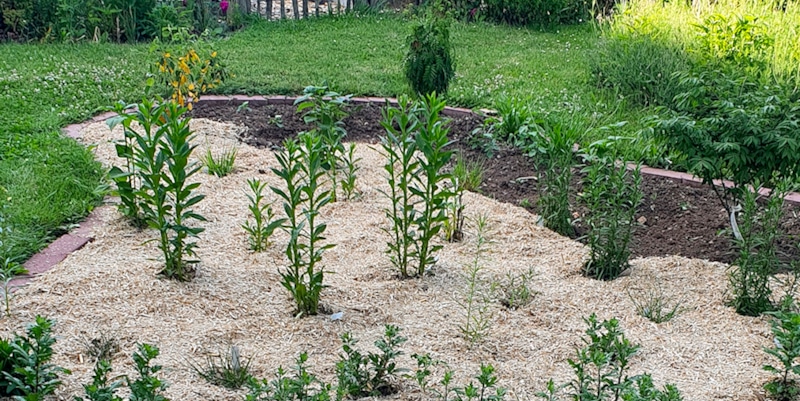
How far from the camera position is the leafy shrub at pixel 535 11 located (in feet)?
40.5

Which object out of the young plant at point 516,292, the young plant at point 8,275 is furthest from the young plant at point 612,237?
the young plant at point 8,275

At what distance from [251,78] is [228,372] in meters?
5.39

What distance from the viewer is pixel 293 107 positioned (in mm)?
7613

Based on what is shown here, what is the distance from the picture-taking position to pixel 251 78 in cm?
851

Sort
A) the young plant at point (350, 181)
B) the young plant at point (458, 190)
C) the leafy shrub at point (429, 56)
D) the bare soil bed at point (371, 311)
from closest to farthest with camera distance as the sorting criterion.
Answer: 1. the bare soil bed at point (371, 311)
2. the young plant at point (458, 190)
3. the young plant at point (350, 181)
4. the leafy shrub at point (429, 56)

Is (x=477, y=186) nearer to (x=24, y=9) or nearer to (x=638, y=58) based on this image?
(x=638, y=58)

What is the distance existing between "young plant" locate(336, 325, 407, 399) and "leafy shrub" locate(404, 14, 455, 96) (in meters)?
4.35

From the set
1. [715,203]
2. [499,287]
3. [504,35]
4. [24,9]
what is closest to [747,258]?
[499,287]

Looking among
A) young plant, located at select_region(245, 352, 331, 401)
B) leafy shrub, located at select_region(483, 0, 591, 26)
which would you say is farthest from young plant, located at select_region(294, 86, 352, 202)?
leafy shrub, located at select_region(483, 0, 591, 26)

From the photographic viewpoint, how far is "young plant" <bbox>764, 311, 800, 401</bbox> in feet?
11.1

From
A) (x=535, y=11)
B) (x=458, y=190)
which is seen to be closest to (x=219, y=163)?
(x=458, y=190)

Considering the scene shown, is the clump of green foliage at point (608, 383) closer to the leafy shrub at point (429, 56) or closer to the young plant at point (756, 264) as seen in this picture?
the young plant at point (756, 264)

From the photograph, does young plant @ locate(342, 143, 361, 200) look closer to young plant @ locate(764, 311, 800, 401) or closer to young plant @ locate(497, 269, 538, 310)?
young plant @ locate(497, 269, 538, 310)

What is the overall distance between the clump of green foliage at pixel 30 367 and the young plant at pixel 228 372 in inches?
20.6
